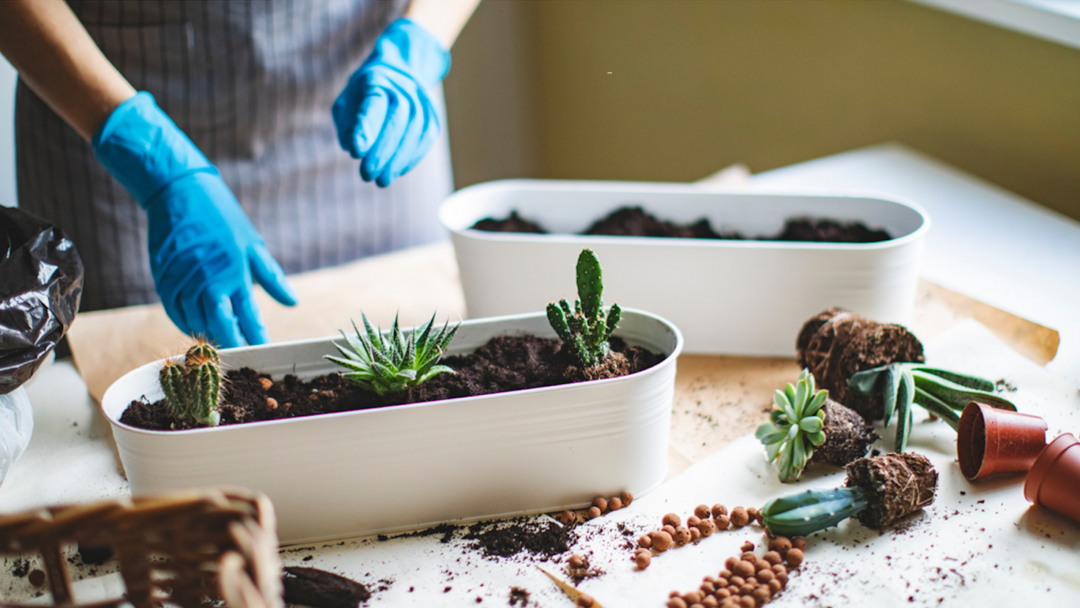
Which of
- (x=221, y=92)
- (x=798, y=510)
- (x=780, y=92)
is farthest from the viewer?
(x=780, y=92)

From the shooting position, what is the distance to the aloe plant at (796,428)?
1036 mm

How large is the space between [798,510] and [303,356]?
0.73 meters

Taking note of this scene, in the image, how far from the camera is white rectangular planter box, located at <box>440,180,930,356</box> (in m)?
1.30

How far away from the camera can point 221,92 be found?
1587mm

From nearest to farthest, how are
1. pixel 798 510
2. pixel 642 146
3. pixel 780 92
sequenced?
pixel 798 510, pixel 780 92, pixel 642 146

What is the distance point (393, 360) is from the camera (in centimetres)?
104

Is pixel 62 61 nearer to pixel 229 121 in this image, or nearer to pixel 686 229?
pixel 229 121

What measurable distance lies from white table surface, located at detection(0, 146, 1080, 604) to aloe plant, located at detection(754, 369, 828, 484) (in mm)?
102

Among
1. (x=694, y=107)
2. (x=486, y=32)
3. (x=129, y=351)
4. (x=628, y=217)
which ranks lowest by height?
(x=129, y=351)

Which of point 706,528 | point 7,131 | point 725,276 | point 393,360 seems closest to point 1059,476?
point 706,528

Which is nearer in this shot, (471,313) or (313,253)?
(471,313)

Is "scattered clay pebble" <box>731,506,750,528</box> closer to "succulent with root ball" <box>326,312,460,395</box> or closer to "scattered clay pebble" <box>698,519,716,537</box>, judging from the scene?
"scattered clay pebble" <box>698,519,716,537</box>

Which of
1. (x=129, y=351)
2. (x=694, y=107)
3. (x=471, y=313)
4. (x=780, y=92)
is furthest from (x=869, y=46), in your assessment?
(x=129, y=351)

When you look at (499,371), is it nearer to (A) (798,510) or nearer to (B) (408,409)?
(B) (408,409)
